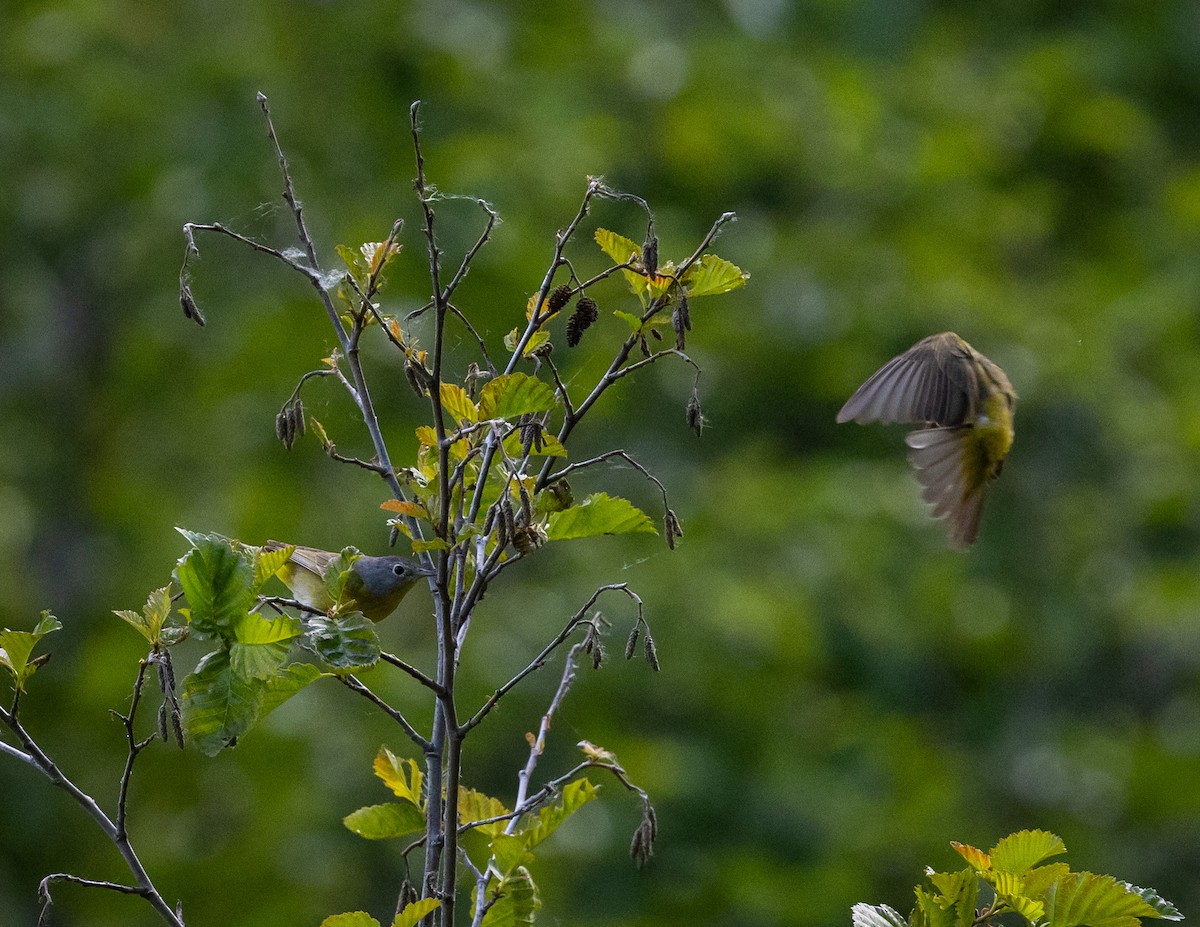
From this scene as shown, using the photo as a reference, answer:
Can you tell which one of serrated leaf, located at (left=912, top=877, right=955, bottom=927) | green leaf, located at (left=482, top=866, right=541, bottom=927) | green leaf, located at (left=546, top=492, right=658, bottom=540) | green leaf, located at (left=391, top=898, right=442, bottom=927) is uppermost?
green leaf, located at (left=546, top=492, right=658, bottom=540)

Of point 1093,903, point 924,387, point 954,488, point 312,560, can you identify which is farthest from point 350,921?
point 954,488

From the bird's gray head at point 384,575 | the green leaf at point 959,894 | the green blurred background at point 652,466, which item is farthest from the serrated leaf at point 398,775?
the green blurred background at point 652,466

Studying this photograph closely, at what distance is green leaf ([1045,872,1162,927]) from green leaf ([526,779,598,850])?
54cm

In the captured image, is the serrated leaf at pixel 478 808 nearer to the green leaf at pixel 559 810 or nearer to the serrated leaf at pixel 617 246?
the green leaf at pixel 559 810

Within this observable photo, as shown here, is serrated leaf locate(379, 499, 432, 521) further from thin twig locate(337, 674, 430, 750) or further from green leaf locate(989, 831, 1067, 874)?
green leaf locate(989, 831, 1067, 874)

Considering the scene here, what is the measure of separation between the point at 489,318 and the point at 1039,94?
544 cm

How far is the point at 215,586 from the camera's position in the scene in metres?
1.62

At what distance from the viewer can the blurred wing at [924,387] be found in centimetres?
308

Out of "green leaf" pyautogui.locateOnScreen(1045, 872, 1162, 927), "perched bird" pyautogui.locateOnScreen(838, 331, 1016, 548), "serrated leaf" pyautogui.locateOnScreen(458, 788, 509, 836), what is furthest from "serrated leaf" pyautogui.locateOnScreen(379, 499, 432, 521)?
"perched bird" pyautogui.locateOnScreen(838, 331, 1016, 548)

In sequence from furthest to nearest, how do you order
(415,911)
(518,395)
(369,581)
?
1. (369,581)
2. (518,395)
3. (415,911)

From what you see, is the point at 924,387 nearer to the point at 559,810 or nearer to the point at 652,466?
the point at 559,810

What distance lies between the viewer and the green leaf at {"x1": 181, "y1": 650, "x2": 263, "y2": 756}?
1.63 m

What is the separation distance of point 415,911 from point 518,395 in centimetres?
55

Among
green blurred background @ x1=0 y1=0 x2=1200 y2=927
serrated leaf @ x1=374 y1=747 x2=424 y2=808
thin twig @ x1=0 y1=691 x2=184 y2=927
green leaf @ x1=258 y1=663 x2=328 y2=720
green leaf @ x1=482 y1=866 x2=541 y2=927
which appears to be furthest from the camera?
green blurred background @ x1=0 y1=0 x2=1200 y2=927
